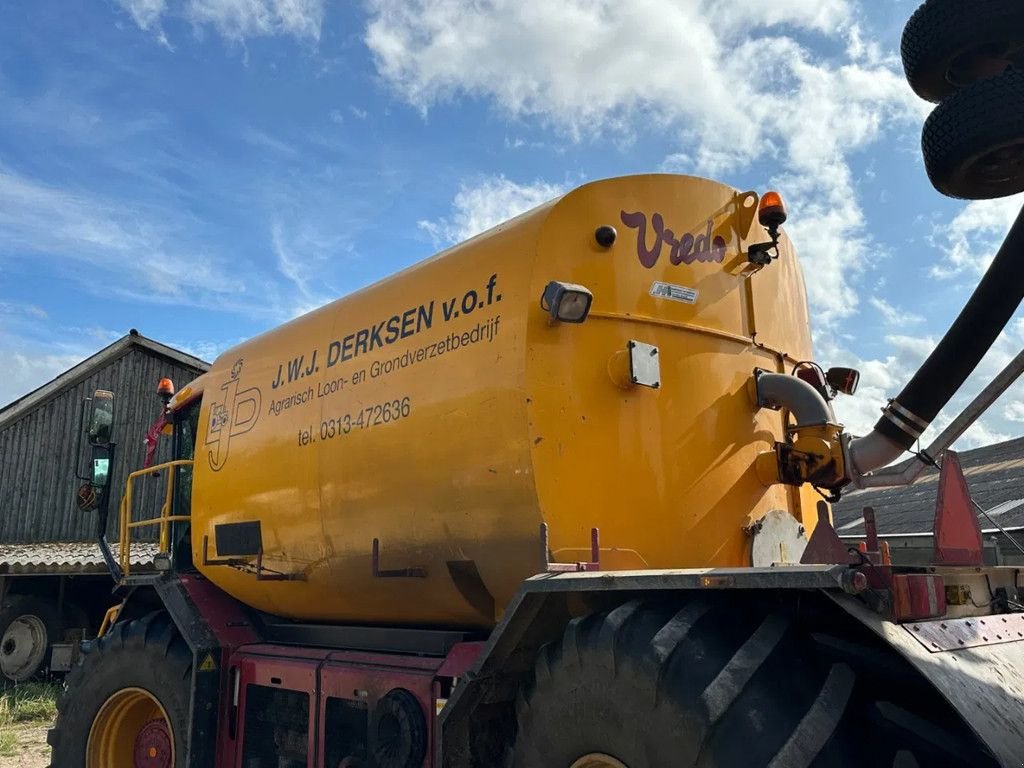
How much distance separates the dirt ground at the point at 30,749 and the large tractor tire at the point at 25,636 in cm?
479

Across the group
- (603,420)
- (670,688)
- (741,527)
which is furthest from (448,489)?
(670,688)

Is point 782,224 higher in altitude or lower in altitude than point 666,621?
higher

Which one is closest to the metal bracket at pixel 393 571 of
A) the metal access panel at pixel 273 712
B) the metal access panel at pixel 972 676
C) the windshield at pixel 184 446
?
the metal access panel at pixel 273 712

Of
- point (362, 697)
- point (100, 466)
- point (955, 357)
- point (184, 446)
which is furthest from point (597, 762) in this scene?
point (100, 466)

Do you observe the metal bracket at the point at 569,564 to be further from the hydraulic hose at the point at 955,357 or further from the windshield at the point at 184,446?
the windshield at the point at 184,446

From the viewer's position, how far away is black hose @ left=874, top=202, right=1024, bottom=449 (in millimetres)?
3316

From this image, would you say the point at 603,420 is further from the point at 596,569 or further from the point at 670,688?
the point at 670,688

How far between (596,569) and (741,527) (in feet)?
3.45

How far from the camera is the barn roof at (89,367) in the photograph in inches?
741

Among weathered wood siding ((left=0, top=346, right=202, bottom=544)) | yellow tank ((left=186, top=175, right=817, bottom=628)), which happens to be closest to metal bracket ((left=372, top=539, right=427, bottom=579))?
yellow tank ((left=186, top=175, right=817, bottom=628))

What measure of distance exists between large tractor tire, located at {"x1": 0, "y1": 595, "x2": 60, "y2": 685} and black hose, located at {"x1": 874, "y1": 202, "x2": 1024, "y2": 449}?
1647cm

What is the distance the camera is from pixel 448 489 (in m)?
4.28

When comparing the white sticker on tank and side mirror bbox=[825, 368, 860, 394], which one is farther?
side mirror bbox=[825, 368, 860, 394]

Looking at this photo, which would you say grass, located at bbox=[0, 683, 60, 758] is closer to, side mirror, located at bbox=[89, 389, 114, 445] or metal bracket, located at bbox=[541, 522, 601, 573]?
side mirror, located at bbox=[89, 389, 114, 445]
